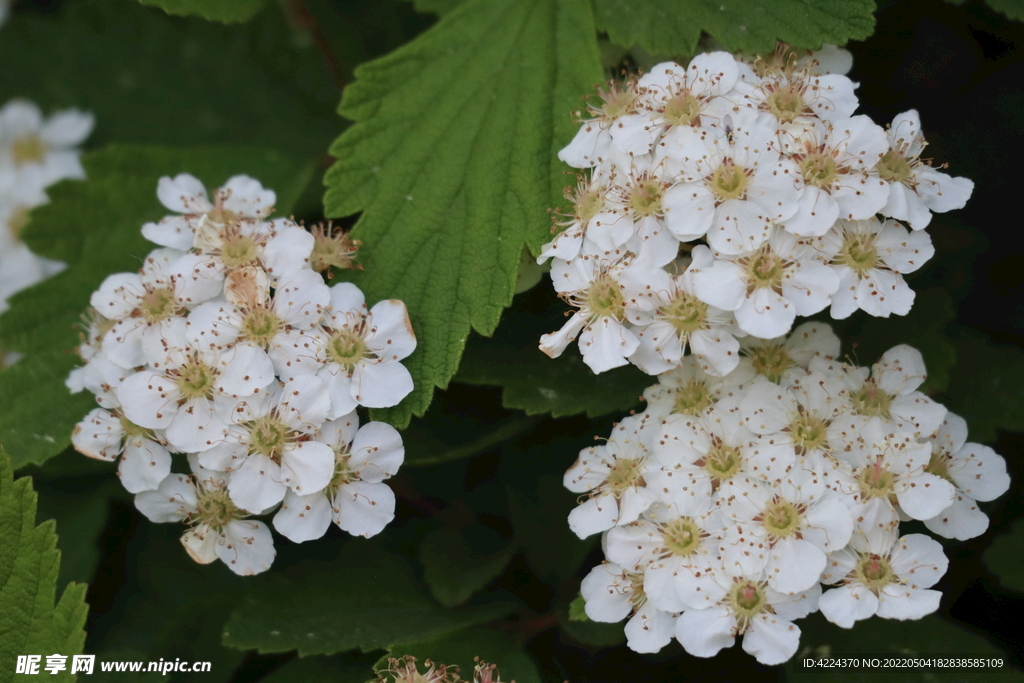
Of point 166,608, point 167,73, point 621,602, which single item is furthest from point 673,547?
point 167,73

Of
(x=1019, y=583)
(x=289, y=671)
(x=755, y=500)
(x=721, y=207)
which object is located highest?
(x=721, y=207)

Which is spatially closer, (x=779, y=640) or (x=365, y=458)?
(x=779, y=640)

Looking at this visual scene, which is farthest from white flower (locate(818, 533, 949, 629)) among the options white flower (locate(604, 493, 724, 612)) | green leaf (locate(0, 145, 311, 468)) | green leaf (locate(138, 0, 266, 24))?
green leaf (locate(138, 0, 266, 24))

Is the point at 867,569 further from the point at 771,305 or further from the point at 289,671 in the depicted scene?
the point at 289,671

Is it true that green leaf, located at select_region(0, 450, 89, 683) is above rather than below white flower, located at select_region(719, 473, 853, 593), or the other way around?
below

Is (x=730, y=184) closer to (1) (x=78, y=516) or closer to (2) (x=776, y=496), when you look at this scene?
(2) (x=776, y=496)

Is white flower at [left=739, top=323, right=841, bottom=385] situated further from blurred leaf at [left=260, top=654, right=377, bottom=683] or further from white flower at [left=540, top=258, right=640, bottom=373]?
blurred leaf at [left=260, top=654, right=377, bottom=683]

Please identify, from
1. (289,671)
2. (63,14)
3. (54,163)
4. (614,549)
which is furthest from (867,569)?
(63,14)

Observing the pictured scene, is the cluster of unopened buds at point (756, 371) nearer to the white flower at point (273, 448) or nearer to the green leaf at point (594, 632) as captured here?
the green leaf at point (594, 632)
